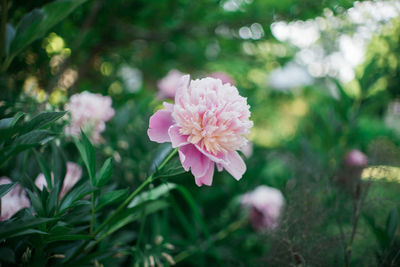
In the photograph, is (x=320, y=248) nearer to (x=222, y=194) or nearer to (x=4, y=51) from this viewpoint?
(x=222, y=194)

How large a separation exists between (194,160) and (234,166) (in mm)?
77

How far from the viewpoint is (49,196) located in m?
0.51

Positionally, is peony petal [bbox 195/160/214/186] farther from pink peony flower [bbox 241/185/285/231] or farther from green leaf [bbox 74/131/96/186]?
pink peony flower [bbox 241/185/285/231]

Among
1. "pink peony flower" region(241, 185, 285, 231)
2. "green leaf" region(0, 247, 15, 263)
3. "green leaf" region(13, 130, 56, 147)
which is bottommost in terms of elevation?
"pink peony flower" region(241, 185, 285, 231)

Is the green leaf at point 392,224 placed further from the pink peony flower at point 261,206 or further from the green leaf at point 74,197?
the green leaf at point 74,197

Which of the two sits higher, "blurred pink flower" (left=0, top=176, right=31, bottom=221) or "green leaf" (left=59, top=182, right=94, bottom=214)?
"green leaf" (left=59, top=182, right=94, bottom=214)

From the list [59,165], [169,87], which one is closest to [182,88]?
[59,165]

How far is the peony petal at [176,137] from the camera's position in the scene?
0.48 meters

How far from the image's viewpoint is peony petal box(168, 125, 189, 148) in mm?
475

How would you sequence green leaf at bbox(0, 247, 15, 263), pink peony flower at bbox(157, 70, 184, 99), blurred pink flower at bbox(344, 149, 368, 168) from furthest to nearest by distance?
pink peony flower at bbox(157, 70, 184, 99) < blurred pink flower at bbox(344, 149, 368, 168) < green leaf at bbox(0, 247, 15, 263)

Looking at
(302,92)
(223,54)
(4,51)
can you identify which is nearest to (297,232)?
(4,51)

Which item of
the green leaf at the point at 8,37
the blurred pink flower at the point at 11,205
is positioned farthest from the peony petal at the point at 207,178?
the green leaf at the point at 8,37

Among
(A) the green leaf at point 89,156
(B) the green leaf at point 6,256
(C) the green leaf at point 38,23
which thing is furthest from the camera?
(C) the green leaf at point 38,23

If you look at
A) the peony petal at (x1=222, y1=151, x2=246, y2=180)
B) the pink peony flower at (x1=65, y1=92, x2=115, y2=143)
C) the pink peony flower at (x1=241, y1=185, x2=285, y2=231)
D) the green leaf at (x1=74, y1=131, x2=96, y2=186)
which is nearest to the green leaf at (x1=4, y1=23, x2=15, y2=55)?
the pink peony flower at (x1=65, y1=92, x2=115, y2=143)
